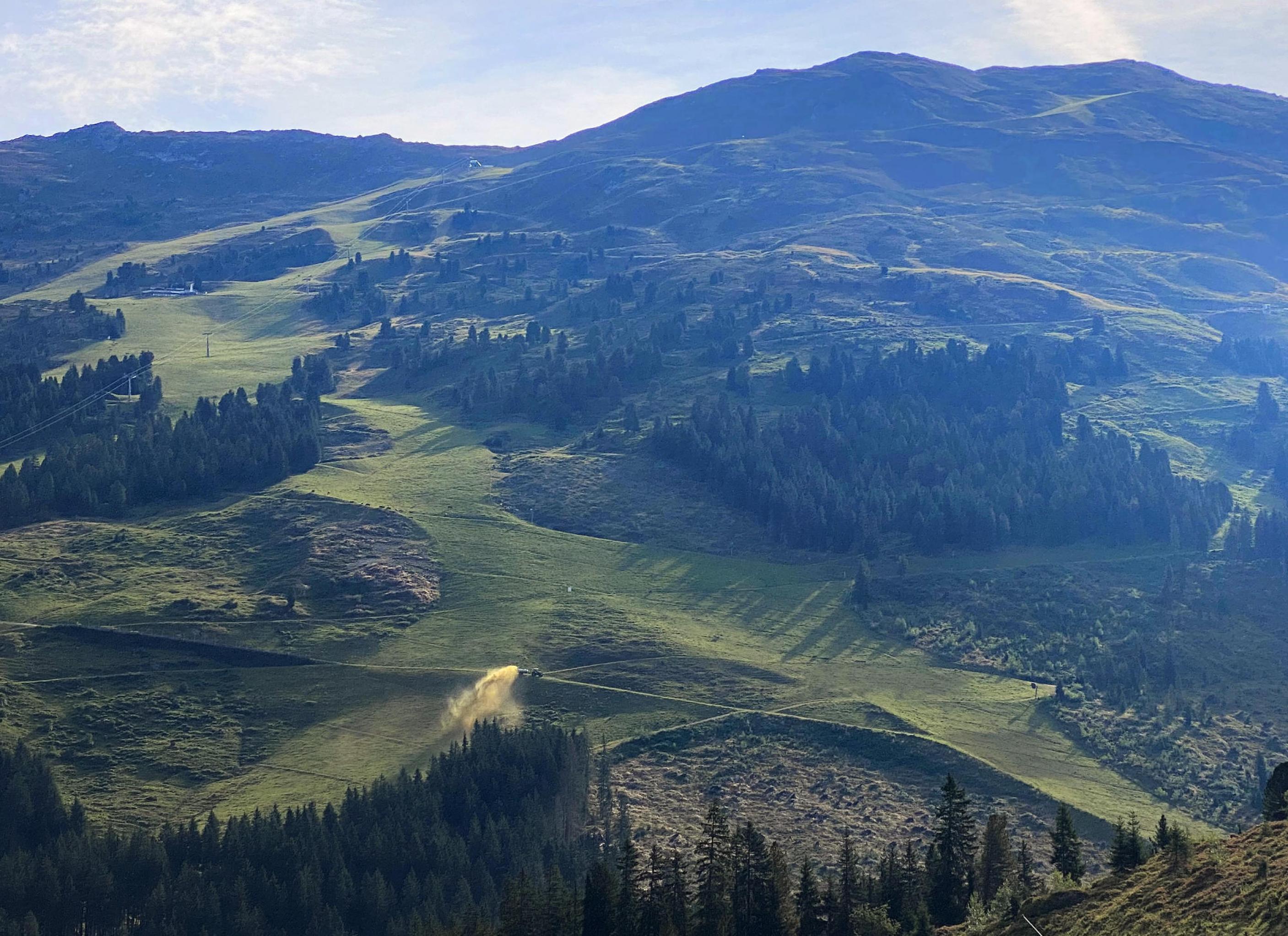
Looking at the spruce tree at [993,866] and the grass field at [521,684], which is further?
the grass field at [521,684]

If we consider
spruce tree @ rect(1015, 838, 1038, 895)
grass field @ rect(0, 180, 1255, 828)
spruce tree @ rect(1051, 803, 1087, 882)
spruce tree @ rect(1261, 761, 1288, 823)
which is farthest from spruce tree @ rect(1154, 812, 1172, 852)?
grass field @ rect(0, 180, 1255, 828)

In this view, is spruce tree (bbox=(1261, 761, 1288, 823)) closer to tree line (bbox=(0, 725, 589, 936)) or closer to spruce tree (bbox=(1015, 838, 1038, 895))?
spruce tree (bbox=(1015, 838, 1038, 895))

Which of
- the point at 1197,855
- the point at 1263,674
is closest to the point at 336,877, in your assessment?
the point at 1197,855

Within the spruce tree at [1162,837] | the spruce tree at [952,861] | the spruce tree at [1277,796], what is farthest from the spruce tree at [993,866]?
the spruce tree at [1277,796]

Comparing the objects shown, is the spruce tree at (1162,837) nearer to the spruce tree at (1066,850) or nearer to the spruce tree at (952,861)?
the spruce tree at (1066,850)

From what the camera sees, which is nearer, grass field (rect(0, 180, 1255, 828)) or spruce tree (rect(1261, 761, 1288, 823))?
spruce tree (rect(1261, 761, 1288, 823))

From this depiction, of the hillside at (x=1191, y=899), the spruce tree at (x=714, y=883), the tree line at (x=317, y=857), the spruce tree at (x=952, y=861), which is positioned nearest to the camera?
the hillside at (x=1191, y=899)
